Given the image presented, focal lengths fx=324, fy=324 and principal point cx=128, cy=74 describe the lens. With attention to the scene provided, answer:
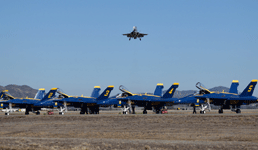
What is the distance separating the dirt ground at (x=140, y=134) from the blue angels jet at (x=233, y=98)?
19.2 meters

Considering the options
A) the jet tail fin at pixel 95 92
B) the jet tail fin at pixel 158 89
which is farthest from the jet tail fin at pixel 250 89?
the jet tail fin at pixel 95 92

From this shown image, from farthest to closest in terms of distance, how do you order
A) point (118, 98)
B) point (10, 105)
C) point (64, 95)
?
1. point (10, 105)
2. point (64, 95)
3. point (118, 98)

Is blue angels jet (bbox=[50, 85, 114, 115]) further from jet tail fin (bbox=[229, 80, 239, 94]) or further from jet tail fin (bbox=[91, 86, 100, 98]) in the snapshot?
jet tail fin (bbox=[229, 80, 239, 94])

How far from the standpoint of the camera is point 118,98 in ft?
248

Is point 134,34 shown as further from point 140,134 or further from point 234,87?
point 140,134

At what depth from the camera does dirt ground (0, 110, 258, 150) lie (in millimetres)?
27578

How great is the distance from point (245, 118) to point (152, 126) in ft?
46.1

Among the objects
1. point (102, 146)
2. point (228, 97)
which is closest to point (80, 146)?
point (102, 146)

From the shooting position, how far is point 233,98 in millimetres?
68250

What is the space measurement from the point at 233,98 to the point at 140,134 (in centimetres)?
3694

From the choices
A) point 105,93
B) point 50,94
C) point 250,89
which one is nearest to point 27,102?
point 50,94

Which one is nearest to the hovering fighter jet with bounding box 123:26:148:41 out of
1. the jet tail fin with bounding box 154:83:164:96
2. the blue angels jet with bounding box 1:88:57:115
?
the jet tail fin with bounding box 154:83:164:96

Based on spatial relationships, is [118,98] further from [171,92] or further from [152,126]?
[152,126]

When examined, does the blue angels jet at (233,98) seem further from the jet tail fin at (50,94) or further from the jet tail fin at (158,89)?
the jet tail fin at (50,94)
